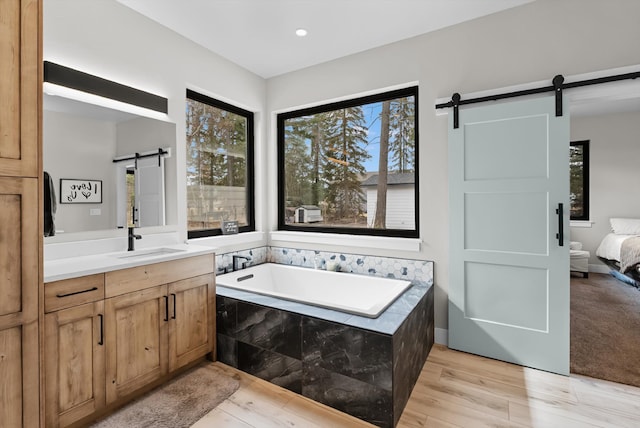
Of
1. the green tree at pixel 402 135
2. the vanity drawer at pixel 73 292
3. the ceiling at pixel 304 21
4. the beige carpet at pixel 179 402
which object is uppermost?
the ceiling at pixel 304 21

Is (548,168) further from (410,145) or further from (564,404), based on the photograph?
(564,404)

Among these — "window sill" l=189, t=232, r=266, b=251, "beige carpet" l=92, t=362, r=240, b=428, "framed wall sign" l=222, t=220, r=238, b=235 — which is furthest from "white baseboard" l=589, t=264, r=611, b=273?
"beige carpet" l=92, t=362, r=240, b=428

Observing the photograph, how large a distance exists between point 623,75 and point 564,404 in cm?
209

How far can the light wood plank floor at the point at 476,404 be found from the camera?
176 cm

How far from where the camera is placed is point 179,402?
76.2 inches

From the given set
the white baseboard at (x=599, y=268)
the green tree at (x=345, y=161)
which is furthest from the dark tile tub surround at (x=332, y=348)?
the white baseboard at (x=599, y=268)

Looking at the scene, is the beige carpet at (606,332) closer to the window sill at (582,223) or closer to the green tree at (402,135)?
the window sill at (582,223)

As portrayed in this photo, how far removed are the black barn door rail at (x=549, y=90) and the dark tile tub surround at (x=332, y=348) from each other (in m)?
1.52

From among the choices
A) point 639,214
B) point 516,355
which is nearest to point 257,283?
point 516,355

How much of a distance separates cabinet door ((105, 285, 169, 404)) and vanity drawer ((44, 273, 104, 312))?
97mm

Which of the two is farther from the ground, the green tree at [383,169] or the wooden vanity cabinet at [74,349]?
the green tree at [383,169]

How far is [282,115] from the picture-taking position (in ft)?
11.9

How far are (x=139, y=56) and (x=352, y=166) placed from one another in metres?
2.05

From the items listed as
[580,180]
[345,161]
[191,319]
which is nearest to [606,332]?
[345,161]
